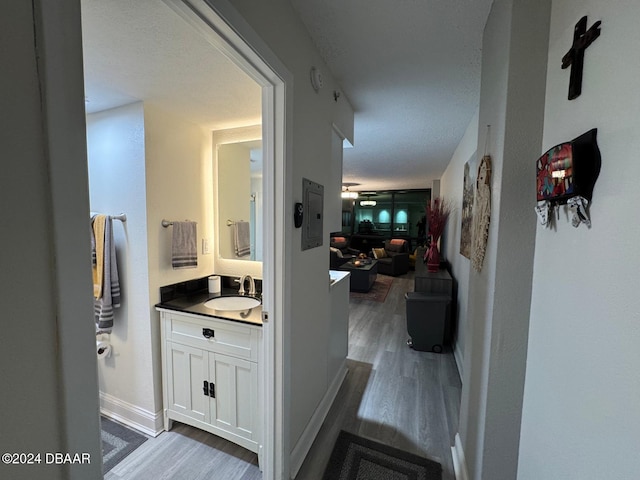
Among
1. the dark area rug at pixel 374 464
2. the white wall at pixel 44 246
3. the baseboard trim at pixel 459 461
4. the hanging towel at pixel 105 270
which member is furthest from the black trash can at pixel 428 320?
the white wall at pixel 44 246

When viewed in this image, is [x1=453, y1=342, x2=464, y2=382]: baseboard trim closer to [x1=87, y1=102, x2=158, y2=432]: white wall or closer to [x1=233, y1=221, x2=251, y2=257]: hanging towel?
[x1=233, y1=221, x2=251, y2=257]: hanging towel

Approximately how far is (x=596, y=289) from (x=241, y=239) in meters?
2.15

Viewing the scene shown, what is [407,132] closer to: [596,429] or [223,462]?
[596,429]

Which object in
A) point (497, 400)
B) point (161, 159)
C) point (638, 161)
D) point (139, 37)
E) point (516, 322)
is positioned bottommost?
point (497, 400)

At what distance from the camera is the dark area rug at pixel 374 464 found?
1.47 meters

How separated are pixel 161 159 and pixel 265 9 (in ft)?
4.15

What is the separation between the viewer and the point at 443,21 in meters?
1.25

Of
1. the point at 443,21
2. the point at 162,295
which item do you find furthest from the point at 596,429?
the point at 162,295

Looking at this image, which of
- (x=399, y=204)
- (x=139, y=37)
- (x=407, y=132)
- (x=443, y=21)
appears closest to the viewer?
(x=139, y=37)

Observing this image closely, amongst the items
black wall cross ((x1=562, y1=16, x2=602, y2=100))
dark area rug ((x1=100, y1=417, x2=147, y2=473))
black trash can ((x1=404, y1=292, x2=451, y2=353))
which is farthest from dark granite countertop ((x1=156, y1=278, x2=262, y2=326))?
black trash can ((x1=404, y1=292, x2=451, y2=353))

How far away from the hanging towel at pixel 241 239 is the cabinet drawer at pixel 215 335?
28.6 inches

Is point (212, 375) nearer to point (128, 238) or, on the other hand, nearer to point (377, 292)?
point (128, 238)

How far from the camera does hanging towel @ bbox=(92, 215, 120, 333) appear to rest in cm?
176

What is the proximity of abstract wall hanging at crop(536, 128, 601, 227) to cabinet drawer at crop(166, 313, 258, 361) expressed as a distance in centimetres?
149
